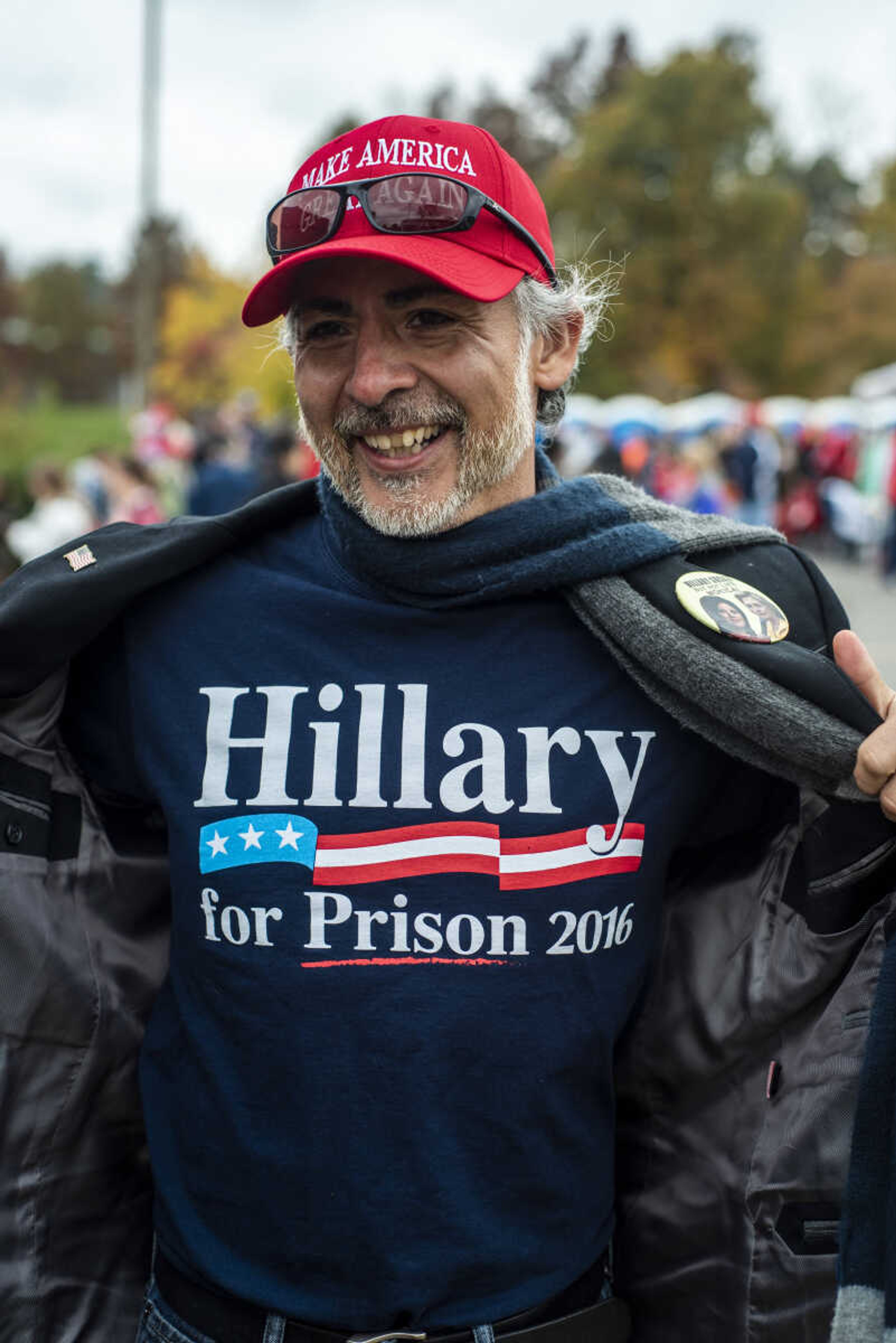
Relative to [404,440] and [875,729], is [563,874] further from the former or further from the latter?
[404,440]

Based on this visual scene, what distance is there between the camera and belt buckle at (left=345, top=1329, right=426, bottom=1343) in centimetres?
162

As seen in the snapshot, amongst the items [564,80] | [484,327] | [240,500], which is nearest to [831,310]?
[564,80]

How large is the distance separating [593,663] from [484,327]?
503 mm

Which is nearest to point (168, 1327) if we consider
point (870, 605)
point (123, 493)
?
point (123, 493)

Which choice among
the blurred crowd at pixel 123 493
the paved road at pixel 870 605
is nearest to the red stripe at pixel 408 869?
the blurred crowd at pixel 123 493

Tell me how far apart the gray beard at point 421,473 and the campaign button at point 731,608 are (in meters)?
0.32

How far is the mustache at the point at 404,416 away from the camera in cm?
182

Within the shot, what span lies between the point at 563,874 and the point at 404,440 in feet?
2.13

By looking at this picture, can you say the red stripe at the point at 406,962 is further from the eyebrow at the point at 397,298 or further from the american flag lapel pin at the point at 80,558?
the eyebrow at the point at 397,298

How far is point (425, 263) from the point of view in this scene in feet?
5.66

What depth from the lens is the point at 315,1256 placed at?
5.51 ft

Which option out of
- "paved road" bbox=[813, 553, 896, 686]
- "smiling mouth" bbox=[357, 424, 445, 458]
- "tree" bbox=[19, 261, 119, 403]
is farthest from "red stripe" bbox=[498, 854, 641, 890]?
"tree" bbox=[19, 261, 119, 403]

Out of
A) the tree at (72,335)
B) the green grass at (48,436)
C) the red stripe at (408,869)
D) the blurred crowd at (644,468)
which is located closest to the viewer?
the red stripe at (408,869)

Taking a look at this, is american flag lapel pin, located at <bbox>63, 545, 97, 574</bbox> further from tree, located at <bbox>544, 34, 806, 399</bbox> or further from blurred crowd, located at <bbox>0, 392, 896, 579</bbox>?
tree, located at <bbox>544, 34, 806, 399</bbox>
